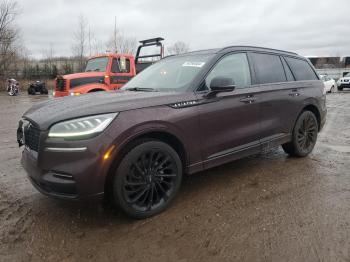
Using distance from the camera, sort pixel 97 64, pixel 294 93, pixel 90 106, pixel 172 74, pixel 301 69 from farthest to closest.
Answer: pixel 97 64 < pixel 301 69 < pixel 294 93 < pixel 172 74 < pixel 90 106

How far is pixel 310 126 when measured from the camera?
5246 mm

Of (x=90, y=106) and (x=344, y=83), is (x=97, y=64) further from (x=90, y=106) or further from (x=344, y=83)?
(x=344, y=83)

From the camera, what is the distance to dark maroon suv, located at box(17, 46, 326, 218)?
276 cm

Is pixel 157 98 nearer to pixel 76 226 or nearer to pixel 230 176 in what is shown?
pixel 76 226

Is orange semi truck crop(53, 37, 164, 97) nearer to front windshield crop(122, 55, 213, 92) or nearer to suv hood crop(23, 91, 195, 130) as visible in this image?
front windshield crop(122, 55, 213, 92)

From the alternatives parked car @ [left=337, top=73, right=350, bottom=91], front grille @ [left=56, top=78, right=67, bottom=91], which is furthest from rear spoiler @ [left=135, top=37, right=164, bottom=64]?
parked car @ [left=337, top=73, right=350, bottom=91]

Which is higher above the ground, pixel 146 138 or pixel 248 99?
pixel 248 99

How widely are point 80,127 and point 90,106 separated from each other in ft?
0.89

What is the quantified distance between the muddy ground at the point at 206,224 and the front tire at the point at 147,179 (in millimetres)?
144

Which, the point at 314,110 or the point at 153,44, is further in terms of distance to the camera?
the point at 153,44

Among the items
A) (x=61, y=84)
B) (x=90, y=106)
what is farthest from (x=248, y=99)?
(x=61, y=84)

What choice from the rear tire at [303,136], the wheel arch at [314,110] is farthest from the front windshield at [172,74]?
the wheel arch at [314,110]

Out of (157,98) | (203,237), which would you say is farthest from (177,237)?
(157,98)

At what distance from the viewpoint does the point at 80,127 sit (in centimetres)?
275
